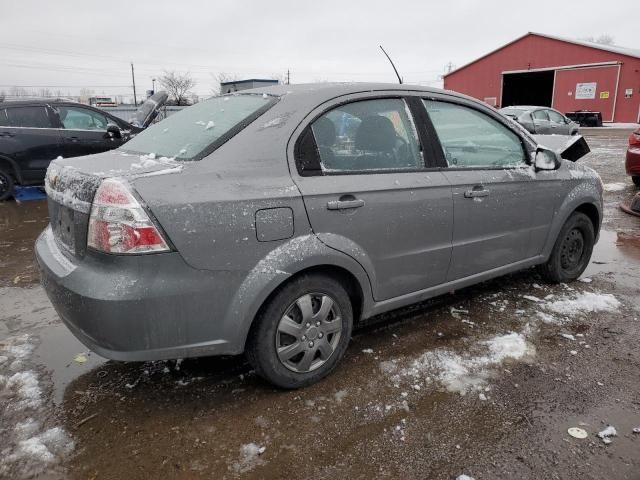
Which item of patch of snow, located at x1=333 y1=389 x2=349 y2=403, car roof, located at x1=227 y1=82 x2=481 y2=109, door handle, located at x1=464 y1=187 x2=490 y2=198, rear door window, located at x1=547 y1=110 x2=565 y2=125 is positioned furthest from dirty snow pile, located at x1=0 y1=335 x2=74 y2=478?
rear door window, located at x1=547 y1=110 x2=565 y2=125

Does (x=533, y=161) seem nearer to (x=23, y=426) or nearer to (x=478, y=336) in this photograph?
(x=478, y=336)

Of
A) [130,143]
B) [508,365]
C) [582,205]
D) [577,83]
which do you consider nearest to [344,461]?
[508,365]

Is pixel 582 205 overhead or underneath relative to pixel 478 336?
overhead

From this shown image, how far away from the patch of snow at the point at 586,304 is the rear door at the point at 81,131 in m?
7.19

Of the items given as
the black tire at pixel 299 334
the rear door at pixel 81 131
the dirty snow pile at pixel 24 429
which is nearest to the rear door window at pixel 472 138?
the black tire at pixel 299 334

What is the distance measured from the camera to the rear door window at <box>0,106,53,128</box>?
7.86 m

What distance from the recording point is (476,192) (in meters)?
3.34

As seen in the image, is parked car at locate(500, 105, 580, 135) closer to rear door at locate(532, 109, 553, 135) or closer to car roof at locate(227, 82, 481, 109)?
rear door at locate(532, 109, 553, 135)

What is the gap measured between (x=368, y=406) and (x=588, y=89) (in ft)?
119

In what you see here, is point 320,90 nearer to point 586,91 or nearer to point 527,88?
point 586,91

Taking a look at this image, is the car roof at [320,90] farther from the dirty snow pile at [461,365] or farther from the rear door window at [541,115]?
the rear door window at [541,115]

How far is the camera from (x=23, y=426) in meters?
2.47

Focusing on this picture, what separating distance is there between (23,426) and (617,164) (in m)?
14.1

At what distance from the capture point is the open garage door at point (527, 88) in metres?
36.2
